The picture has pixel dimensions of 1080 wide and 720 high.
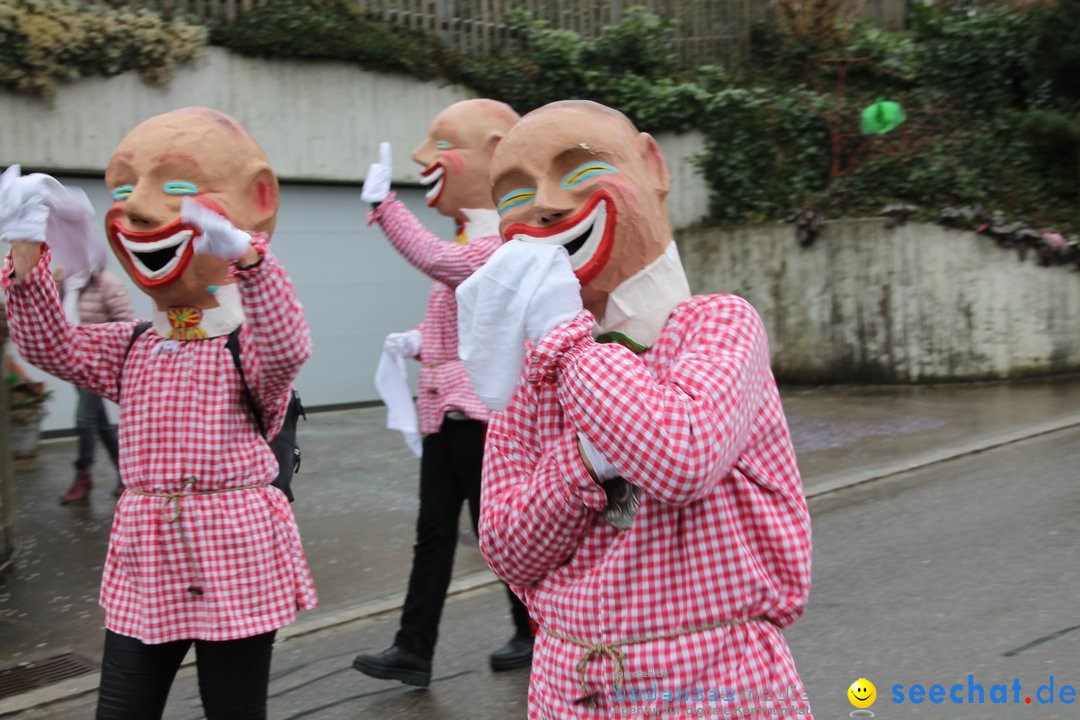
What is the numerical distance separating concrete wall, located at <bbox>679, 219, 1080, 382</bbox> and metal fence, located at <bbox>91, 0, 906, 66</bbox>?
402 cm

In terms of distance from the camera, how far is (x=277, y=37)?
10.7m

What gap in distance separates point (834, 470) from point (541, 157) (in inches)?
256

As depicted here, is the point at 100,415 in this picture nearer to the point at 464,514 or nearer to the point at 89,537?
the point at 89,537

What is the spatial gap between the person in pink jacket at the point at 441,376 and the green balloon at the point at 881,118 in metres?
9.89

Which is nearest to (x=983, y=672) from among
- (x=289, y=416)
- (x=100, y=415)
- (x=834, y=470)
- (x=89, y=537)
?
(x=289, y=416)

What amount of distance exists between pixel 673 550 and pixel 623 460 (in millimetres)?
304

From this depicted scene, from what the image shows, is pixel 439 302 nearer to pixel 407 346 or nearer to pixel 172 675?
pixel 407 346

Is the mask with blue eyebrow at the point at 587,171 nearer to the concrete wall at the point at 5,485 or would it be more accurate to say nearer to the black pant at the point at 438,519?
the black pant at the point at 438,519

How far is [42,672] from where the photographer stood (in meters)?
4.53

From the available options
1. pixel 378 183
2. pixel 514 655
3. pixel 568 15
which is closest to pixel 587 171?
pixel 378 183

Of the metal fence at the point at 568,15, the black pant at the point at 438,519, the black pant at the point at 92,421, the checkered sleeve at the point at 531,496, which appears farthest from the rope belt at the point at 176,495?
the metal fence at the point at 568,15

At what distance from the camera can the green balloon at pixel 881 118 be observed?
43.1ft

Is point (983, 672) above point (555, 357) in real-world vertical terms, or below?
below

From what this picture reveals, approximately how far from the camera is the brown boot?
7336 millimetres
